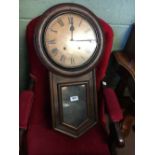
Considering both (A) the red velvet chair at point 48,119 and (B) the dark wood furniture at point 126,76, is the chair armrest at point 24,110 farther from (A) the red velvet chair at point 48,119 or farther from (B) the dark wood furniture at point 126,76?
(B) the dark wood furniture at point 126,76

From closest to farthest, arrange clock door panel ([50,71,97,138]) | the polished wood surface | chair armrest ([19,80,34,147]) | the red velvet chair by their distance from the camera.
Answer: chair armrest ([19,80,34,147]), the red velvet chair, clock door panel ([50,71,97,138]), the polished wood surface

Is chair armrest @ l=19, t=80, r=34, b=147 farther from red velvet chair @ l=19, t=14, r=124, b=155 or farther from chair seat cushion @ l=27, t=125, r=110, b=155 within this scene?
chair seat cushion @ l=27, t=125, r=110, b=155

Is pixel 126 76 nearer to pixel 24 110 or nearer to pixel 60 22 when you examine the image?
pixel 60 22

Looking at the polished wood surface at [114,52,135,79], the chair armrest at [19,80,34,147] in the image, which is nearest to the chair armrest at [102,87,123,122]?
the polished wood surface at [114,52,135,79]

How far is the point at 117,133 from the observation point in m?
1.34

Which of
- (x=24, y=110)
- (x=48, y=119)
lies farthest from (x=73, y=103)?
(x=24, y=110)

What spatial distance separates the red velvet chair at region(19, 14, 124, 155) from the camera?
1370 millimetres

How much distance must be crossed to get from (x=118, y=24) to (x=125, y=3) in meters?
0.16

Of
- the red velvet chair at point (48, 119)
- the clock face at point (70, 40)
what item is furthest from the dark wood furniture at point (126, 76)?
the clock face at point (70, 40)

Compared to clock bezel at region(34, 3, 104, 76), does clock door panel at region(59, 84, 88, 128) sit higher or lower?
lower

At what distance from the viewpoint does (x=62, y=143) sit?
1433 millimetres
